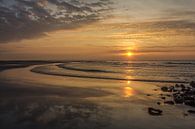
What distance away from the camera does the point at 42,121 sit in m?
12.0

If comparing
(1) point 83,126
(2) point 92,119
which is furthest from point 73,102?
(1) point 83,126

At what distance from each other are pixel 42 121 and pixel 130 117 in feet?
13.9

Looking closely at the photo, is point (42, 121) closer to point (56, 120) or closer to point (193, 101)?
point (56, 120)

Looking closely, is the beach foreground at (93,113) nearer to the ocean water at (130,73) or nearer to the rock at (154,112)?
the rock at (154,112)

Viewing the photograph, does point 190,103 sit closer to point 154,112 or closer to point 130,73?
point 154,112

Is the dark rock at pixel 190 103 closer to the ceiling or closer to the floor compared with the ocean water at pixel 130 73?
closer to the floor

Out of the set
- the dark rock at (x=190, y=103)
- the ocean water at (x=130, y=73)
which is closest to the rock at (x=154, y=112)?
the dark rock at (x=190, y=103)

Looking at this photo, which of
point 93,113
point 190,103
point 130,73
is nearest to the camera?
point 93,113

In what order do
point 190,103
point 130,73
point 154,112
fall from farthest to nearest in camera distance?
point 130,73, point 190,103, point 154,112

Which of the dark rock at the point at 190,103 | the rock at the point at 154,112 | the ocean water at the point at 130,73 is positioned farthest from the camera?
the ocean water at the point at 130,73

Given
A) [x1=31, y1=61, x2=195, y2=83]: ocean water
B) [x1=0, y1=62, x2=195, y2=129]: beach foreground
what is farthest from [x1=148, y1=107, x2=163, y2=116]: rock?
[x1=31, y1=61, x2=195, y2=83]: ocean water

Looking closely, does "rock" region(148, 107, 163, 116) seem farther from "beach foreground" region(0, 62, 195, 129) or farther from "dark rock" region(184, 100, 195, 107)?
"dark rock" region(184, 100, 195, 107)

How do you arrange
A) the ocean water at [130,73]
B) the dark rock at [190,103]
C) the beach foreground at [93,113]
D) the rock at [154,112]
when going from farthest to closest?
1. the ocean water at [130,73]
2. the dark rock at [190,103]
3. the rock at [154,112]
4. the beach foreground at [93,113]

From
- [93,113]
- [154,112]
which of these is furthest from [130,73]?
[93,113]
